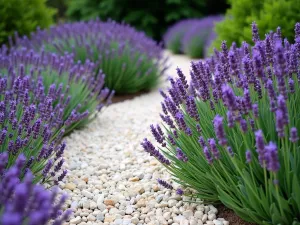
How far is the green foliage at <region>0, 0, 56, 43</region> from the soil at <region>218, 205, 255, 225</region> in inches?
229

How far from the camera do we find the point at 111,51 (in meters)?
6.22

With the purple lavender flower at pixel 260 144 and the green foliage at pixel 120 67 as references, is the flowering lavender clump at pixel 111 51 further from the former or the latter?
the purple lavender flower at pixel 260 144

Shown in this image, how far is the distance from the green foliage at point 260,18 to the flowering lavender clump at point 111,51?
4.47 feet

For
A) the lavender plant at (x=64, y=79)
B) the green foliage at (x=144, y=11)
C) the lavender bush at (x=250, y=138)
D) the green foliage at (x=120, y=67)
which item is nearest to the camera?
the lavender bush at (x=250, y=138)

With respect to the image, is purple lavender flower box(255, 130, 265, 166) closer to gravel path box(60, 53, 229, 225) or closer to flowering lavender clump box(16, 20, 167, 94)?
gravel path box(60, 53, 229, 225)

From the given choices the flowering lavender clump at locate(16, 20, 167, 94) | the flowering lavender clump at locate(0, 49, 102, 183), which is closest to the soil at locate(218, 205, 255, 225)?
the flowering lavender clump at locate(0, 49, 102, 183)

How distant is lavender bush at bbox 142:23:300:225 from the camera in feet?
5.57

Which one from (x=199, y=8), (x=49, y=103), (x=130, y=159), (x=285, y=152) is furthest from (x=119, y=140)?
(x=199, y=8)

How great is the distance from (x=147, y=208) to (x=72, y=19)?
532 inches

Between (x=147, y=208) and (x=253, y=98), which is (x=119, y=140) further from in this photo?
(x=253, y=98)

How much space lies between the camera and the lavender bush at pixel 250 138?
170 cm

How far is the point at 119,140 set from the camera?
13.4 feet

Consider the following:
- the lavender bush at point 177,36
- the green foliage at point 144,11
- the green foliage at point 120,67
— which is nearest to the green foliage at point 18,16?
the green foliage at point 120,67

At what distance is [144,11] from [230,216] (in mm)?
11867
